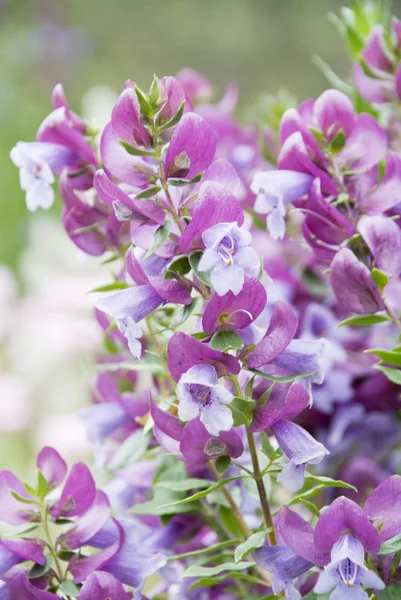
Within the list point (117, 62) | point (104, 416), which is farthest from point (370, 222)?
point (117, 62)

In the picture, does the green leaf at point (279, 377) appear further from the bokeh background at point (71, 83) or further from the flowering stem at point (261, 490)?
the bokeh background at point (71, 83)

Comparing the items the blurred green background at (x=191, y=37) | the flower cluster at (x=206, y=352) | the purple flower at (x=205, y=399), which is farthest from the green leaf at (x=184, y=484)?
the blurred green background at (x=191, y=37)

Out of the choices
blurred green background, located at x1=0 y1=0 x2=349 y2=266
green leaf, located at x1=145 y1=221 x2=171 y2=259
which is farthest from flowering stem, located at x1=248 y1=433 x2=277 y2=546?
blurred green background, located at x1=0 y1=0 x2=349 y2=266

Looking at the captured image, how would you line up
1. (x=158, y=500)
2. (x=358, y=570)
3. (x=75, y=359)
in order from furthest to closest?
(x=75, y=359) < (x=158, y=500) < (x=358, y=570)

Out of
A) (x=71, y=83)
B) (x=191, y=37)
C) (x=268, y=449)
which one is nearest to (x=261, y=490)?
(x=268, y=449)

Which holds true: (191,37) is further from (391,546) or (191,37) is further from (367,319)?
(391,546)

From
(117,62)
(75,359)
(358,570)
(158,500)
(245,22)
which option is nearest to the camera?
(358,570)

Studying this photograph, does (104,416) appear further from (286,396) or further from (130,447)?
(286,396)
